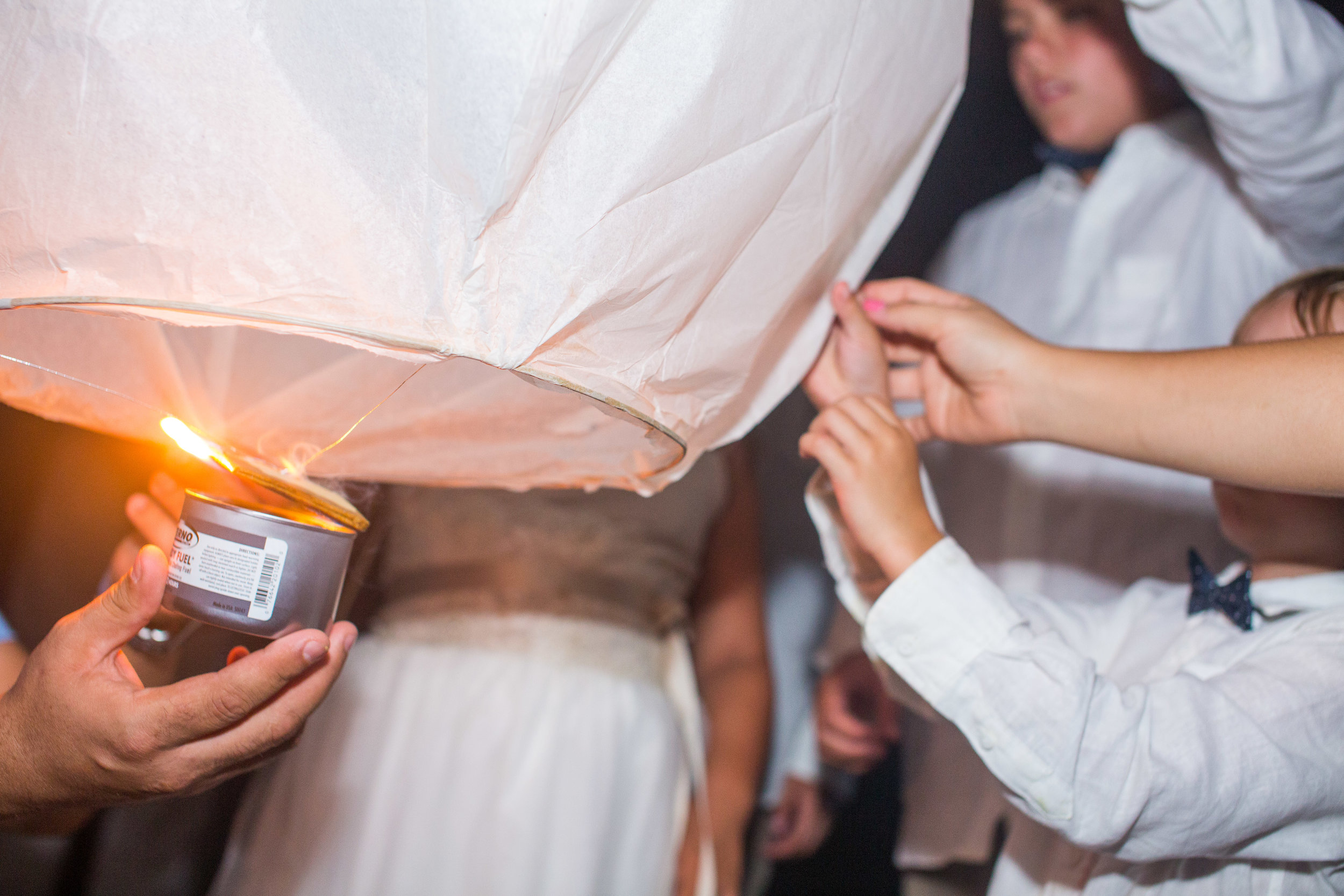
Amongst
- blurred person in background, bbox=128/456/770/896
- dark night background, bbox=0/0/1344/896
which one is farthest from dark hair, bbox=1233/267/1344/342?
dark night background, bbox=0/0/1344/896

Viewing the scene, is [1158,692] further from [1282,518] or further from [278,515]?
[278,515]

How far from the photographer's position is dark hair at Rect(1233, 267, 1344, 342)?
613 mm

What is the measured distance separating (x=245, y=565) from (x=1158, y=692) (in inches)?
21.0

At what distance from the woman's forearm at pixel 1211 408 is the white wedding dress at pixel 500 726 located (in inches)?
17.0

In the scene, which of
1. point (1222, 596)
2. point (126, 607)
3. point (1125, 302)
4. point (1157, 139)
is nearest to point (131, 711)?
point (126, 607)

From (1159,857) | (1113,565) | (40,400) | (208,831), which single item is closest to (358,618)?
(40,400)

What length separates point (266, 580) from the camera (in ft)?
1.29

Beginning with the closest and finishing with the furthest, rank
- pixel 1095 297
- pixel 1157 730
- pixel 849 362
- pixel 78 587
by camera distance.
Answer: pixel 1157 730 < pixel 849 362 < pixel 78 587 < pixel 1095 297

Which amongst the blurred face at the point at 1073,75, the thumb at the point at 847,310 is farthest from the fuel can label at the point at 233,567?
the blurred face at the point at 1073,75

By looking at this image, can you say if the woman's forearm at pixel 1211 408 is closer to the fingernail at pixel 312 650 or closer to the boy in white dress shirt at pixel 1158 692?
the boy in white dress shirt at pixel 1158 692

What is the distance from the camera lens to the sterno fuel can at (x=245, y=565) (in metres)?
0.39

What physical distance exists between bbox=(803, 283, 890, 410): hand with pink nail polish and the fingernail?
1.25 ft

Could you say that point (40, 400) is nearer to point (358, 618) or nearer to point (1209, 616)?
point (358, 618)

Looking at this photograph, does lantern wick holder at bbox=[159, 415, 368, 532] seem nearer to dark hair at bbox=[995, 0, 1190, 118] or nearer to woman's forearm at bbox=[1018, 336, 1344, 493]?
woman's forearm at bbox=[1018, 336, 1344, 493]
